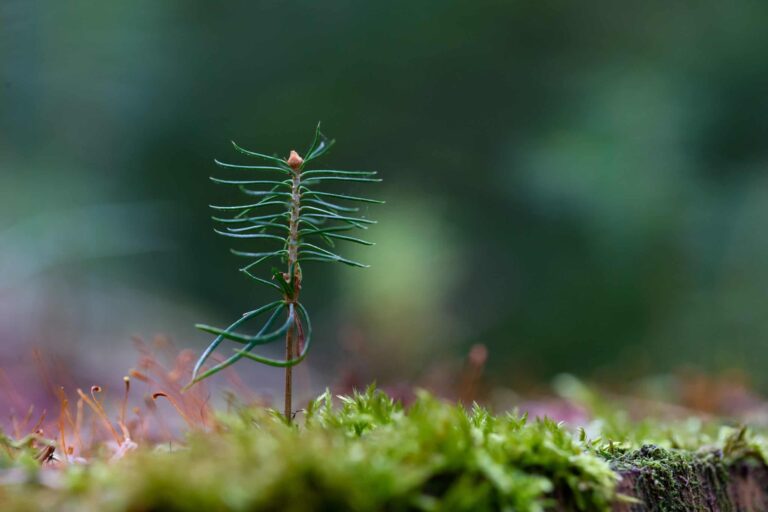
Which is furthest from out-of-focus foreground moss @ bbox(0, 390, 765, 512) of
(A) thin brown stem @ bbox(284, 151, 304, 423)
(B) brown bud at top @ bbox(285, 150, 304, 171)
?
(B) brown bud at top @ bbox(285, 150, 304, 171)

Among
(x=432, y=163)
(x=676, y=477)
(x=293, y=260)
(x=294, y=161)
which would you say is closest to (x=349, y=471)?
(x=293, y=260)

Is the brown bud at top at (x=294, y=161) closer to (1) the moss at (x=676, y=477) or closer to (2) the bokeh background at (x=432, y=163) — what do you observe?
(1) the moss at (x=676, y=477)

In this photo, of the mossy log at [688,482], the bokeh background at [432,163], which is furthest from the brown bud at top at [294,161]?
the bokeh background at [432,163]

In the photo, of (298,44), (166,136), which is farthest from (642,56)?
(166,136)

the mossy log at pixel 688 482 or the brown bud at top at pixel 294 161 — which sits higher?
the brown bud at top at pixel 294 161

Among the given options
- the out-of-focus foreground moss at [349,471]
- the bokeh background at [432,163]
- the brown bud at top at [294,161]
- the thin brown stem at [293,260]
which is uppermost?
the bokeh background at [432,163]

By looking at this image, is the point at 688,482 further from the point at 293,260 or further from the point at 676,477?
the point at 293,260
